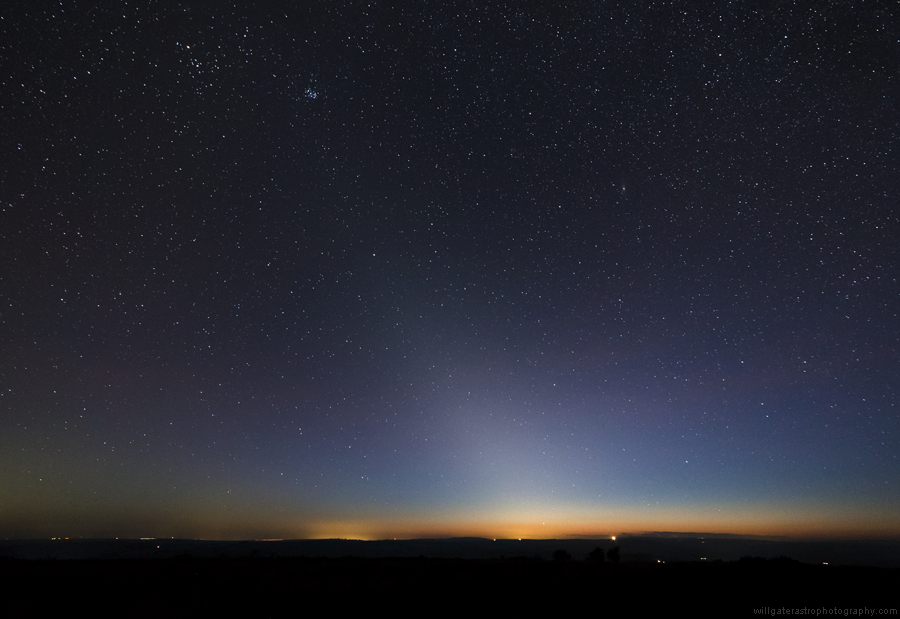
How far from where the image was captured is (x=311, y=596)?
12477 millimetres

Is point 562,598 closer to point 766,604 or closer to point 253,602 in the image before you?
point 766,604

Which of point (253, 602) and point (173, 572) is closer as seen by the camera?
point (253, 602)

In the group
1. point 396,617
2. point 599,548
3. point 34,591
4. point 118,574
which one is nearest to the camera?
point 396,617

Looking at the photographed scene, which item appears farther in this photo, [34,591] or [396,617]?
[34,591]

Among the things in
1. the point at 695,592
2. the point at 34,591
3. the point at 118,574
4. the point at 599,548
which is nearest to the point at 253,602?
the point at 34,591

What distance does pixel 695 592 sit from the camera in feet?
38.9

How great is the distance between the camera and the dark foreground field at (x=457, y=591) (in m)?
10.7

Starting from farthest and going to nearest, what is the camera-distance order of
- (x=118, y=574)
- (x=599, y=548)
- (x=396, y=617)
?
(x=599, y=548) → (x=118, y=574) → (x=396, y=617)

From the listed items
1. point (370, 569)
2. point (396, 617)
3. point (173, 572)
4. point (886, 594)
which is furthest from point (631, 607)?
point (173, 572)

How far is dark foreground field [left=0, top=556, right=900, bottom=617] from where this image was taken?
1073cm

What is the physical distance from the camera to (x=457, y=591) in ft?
42.0

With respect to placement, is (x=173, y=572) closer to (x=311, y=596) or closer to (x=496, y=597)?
(x=311, y=596)

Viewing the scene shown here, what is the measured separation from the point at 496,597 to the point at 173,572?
1234 centimetres

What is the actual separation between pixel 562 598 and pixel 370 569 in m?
9.59
